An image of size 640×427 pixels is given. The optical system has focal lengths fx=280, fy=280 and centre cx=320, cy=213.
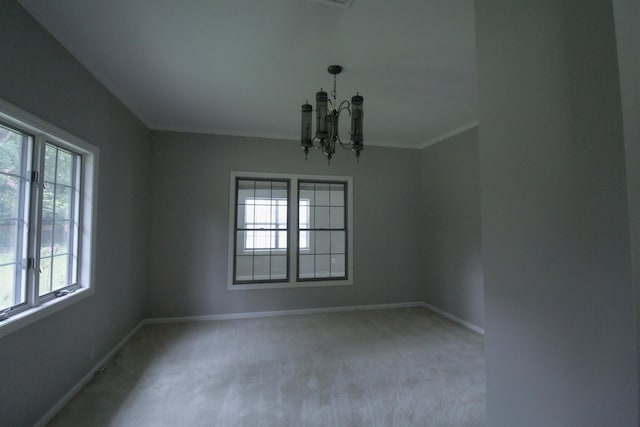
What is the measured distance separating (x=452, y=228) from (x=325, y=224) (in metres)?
2.86

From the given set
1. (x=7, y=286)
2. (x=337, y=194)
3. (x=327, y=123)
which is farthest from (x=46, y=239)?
(x=337, y=194)

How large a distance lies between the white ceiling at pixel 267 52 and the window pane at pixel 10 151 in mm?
810

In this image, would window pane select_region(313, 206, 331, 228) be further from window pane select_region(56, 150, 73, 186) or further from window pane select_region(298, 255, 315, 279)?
window pane select_region(56, 150, 73, 186)

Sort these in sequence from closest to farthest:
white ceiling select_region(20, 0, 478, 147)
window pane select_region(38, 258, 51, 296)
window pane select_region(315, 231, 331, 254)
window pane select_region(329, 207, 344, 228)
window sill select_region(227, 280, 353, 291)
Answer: white ceiling select_region(20, 0, 478, 147)
window pane select_region(38, 258, 51, 296)
window sill select_region(227, 280, 353, 291)
window pane select_region(329, 207, 344, 228)
window pane select_region(315, 231, 331, 254)

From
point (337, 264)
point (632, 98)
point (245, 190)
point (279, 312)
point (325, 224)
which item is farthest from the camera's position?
point (325, 224)

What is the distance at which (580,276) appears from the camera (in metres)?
0.86

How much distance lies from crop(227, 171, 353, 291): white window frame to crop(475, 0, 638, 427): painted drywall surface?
3394mm

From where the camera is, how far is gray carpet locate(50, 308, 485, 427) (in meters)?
2.07

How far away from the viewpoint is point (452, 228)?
167 inches

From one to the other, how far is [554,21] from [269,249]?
448 cm

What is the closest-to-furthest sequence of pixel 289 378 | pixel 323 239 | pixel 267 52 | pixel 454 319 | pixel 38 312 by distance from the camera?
pixel 38 312, pixel 267 52, pixel 289 378, pixel 454 319, pixel 323 239

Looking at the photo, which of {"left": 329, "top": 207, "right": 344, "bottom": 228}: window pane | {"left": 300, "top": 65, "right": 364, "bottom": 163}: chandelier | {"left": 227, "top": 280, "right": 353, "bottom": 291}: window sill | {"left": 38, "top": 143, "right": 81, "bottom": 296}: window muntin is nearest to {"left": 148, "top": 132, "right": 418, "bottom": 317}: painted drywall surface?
{"left": 227, "top": 280, "right": 353, "bottom": 291}: window sill

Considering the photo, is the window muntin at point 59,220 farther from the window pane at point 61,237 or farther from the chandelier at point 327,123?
the chandelier at point 327,123

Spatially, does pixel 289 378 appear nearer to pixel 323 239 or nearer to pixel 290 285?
pixel 290 285
